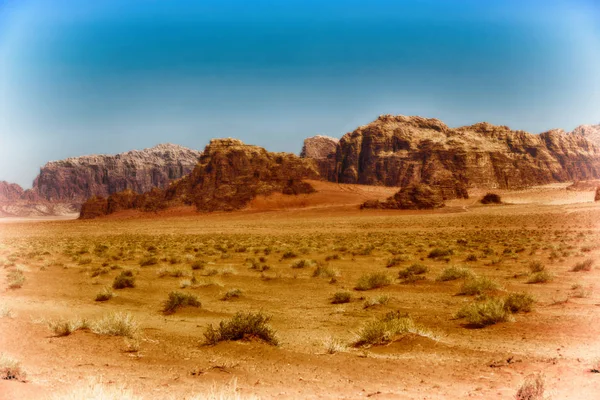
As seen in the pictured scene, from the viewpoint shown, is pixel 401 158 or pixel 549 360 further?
pixel 401 158

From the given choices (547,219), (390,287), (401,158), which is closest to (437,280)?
(390,287)

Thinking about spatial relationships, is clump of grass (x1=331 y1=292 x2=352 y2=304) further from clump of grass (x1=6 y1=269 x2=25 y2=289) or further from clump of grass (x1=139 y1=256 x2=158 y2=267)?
clump of grass (x1=139 y1=256 x2=158 y2=267)

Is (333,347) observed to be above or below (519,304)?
below

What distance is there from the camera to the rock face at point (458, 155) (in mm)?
135375

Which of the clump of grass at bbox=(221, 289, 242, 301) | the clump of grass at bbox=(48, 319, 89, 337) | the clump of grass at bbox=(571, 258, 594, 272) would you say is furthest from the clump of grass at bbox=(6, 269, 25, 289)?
the clump of grass at bbox=(571, 258, 594, 272)

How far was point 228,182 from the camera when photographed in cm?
10538

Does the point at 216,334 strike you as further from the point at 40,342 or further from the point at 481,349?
the point at 481,349

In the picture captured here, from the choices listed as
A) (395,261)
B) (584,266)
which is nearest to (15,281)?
(395,261)

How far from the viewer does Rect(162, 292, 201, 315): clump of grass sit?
12.1 meters

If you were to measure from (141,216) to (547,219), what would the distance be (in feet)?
261

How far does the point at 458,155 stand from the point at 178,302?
5311 inches

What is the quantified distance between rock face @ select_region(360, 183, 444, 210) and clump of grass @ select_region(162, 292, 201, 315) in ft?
231

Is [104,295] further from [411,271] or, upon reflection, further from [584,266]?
[584,266]

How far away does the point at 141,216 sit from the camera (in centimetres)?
9894
